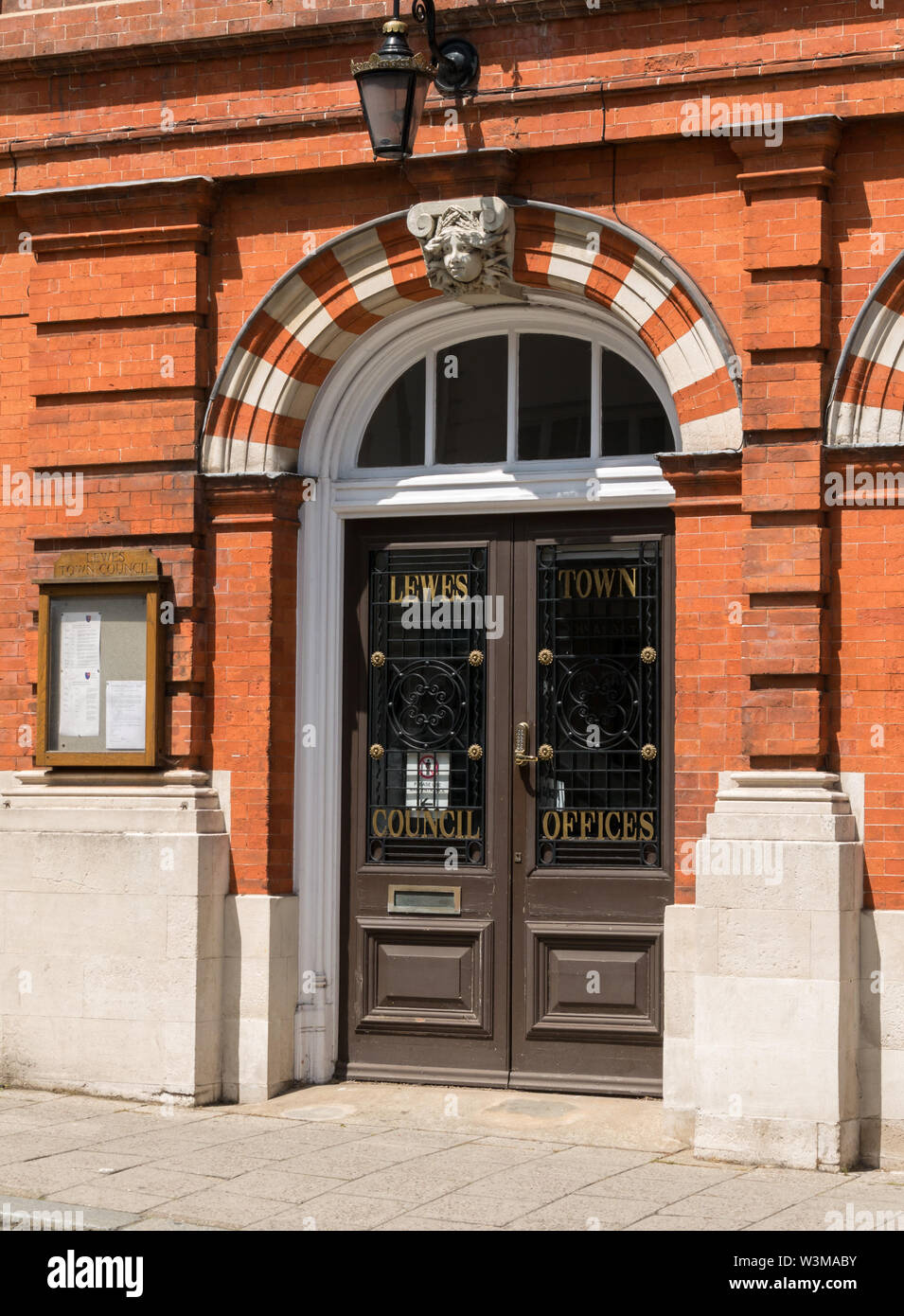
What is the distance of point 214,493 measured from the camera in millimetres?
9070

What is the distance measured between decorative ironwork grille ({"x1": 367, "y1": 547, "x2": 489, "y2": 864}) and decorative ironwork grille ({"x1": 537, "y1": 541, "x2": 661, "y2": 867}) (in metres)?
0.35

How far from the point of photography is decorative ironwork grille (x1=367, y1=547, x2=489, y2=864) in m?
8.95

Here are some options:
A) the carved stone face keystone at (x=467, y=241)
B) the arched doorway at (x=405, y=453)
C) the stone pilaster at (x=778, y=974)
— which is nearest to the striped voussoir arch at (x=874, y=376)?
the arched doorway at (x=405, y=453)

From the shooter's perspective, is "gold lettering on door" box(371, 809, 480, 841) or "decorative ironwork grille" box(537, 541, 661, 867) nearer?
"decorative ironwork grille" box(537, 541, 661, 867)

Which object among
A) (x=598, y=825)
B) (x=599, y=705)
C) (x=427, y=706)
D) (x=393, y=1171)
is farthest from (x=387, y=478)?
(x=393, y=1171)

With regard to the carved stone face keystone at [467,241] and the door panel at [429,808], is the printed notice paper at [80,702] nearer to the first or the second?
the door panel at [429,808]

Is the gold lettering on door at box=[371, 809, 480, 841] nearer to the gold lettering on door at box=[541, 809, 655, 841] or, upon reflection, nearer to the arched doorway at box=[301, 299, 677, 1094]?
the arched doorway at box=[301, 299, 677, 1094]

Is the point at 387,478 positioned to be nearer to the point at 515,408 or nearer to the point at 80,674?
the point at 515,408

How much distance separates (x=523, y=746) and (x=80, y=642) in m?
2.37

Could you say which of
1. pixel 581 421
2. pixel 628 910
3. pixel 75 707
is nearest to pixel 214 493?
pixel 75 707

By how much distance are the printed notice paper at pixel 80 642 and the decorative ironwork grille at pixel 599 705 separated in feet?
7.53

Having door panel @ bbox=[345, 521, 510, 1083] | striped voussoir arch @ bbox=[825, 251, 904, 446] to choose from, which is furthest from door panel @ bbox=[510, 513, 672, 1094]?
striped voussoir arch @ bbox=[825, 251, 904, 446]

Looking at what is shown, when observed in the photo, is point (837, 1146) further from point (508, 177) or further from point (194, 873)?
point (508, 177)

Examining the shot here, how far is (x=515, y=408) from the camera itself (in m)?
9.03
